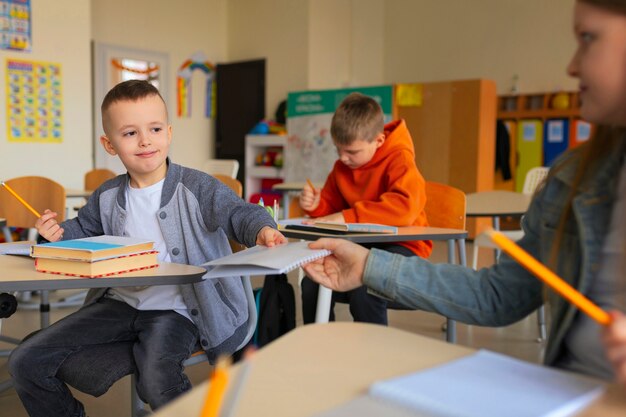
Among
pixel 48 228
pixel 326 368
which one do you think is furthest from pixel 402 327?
pixel 326 368

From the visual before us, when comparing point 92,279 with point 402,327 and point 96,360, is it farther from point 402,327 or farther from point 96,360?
point 402,327

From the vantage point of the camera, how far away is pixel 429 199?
8.86 feet

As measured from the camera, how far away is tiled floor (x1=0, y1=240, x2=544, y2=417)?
235 cm

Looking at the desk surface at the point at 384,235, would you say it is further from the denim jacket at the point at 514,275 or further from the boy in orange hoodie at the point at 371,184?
the denim jacket at the point at 514,275

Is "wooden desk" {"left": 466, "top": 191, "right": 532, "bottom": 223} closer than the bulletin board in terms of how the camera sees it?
Yes

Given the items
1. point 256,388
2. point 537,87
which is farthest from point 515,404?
point 537,87

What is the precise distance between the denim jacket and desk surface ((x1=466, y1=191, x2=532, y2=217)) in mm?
1916

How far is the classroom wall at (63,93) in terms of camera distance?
18.6 ft

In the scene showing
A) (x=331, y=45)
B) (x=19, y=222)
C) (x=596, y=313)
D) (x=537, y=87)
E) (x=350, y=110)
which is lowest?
(x=19, y=222)

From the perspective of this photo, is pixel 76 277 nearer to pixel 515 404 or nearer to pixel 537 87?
pixel 515 404

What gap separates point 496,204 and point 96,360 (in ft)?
7.58

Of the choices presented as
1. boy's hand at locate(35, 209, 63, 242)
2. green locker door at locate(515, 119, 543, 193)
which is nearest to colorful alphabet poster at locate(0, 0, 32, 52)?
boy's hand at locate(35, 209, 63, 242)

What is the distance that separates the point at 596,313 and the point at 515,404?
11 cm

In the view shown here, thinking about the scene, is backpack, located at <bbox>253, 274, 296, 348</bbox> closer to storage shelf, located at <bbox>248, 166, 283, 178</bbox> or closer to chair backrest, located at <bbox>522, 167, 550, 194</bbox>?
chair backrest, located at <bbox>522, 167, 550, 194</bbox>
